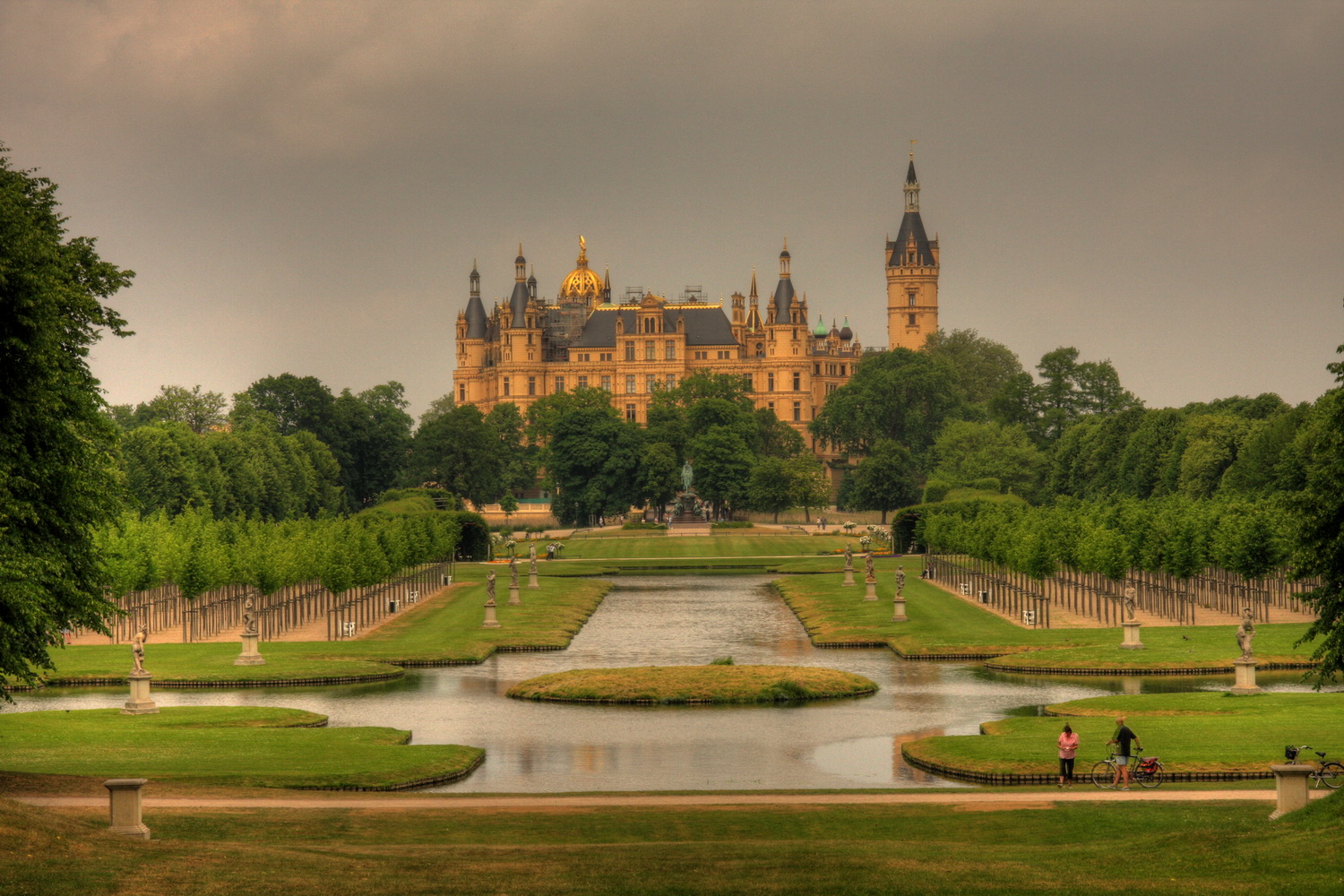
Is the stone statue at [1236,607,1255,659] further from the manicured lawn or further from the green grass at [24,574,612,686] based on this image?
the manicured lawn

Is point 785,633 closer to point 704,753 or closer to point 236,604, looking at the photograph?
point 236,604

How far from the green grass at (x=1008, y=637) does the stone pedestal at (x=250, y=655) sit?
23.6 meters

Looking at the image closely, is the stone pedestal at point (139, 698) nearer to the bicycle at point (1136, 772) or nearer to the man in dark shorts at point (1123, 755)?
the bicycle at point (1136, 772)

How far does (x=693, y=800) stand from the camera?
1345 inches

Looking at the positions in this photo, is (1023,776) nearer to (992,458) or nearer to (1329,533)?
(1329,533)

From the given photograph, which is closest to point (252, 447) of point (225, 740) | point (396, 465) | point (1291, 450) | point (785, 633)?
point (396, 465)

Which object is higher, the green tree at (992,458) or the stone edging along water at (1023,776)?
the green tree at (992,458)

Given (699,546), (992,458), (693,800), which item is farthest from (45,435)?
(992,458)

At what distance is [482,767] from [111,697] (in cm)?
1856

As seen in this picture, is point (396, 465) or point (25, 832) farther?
point (396, 465)

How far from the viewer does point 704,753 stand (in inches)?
1649

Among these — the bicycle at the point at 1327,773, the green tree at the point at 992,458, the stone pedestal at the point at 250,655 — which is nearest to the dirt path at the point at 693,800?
the bicycle at the point at 1327,773

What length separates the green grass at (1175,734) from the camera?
37.2 meters

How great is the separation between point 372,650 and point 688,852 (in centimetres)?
4045
